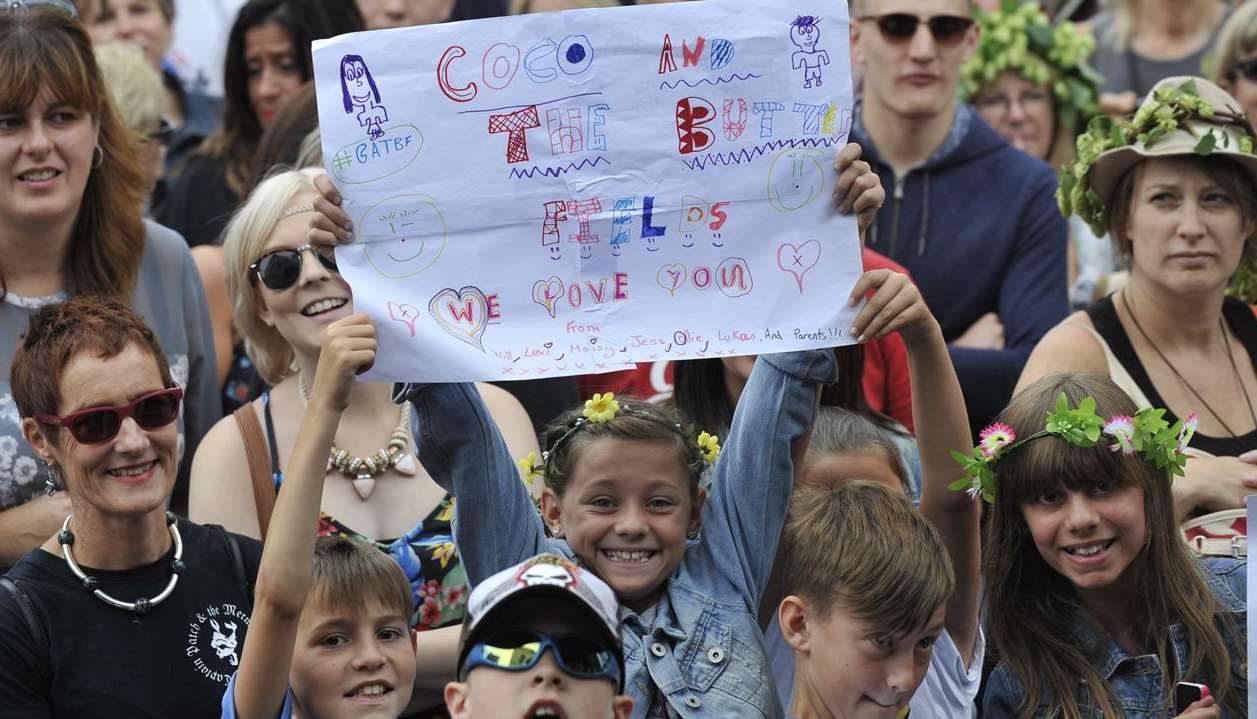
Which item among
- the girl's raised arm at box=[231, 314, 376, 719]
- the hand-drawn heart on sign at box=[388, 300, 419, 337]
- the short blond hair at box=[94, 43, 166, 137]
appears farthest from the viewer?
the short blond hair at box=[94, 43, 166, 137]

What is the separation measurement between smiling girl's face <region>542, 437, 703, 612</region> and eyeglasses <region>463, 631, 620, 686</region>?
72cm

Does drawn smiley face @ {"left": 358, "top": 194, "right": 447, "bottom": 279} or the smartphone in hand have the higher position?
drawn smiley face @ {"left": 358, "top": 194, "right": 447, "bottom": 279}

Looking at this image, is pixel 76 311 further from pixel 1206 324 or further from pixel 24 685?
pixel 1206 324

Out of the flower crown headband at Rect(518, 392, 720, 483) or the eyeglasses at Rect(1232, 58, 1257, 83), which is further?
the eyeglasses at Rect(1232, 58, 1257, 83)

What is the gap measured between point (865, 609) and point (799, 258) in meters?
0.81

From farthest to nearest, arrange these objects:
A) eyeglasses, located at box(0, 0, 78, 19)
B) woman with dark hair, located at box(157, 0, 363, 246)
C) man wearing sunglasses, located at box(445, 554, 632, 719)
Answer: woman with dark hair, located at box(157, 0, 363, 246)
eyeglasses, located at box(0, 0, 78, 19)
man wearing sunglasses, located at box(445, 554, 632, 719)

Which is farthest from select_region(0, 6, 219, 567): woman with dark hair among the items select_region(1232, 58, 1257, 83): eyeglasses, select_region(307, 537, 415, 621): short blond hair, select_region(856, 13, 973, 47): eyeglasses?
select_region(1232, 58, 1257, 83): eyeglasses

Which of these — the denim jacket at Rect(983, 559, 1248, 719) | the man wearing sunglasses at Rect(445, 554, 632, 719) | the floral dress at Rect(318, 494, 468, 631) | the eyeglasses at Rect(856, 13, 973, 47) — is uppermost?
the eyeglasses at Rect(856, 13, 973, 47)

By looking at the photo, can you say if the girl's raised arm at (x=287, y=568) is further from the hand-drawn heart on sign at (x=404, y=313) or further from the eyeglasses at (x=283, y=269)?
the eyeglasses at (x=283, y=269)

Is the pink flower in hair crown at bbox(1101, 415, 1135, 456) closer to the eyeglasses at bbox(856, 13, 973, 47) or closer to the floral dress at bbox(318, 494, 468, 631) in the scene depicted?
the floral dress at bbox(318, 494, 468, 631)

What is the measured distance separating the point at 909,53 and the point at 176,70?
3774 mm

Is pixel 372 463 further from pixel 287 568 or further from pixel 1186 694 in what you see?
pixel 1186 694

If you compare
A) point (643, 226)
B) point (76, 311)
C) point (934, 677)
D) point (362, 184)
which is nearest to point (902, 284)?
point (643, 226)

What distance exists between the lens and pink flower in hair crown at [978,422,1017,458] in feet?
15.0
